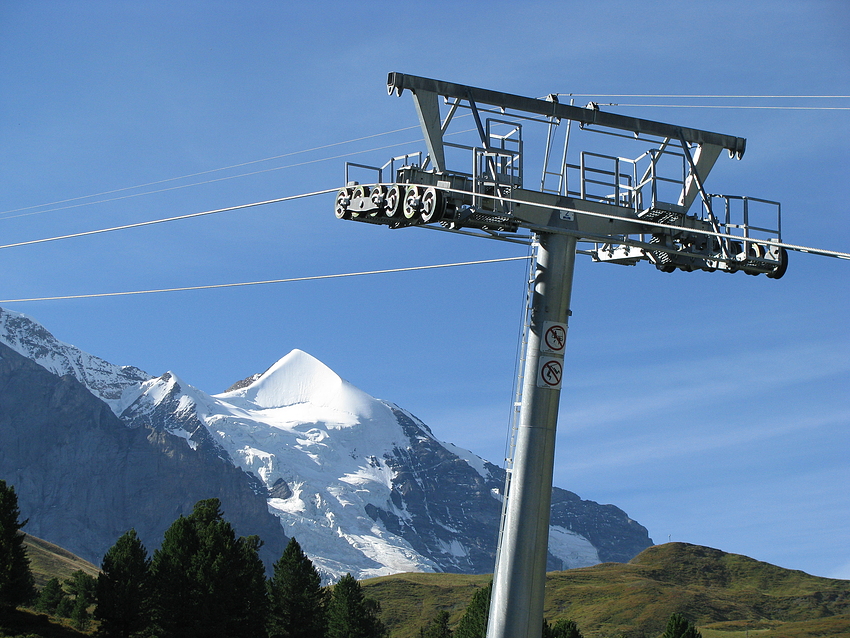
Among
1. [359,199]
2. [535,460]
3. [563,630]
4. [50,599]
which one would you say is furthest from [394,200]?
[50,599]

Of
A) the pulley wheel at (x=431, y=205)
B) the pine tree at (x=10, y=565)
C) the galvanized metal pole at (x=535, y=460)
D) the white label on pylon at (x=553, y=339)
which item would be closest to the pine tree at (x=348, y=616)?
the pine tree at (x=10, y=565)

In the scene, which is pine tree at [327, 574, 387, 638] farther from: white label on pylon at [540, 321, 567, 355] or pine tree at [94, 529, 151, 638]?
white label on pylon at [540, 321, 567, 355]

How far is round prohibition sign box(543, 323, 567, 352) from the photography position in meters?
30.9

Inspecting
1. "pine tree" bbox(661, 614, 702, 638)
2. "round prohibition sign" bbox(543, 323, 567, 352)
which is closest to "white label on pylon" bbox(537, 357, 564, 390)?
"round prohibition sign" bbox(543, 323, 567, 352)

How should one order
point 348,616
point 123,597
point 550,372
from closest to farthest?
point 550,372
point 123,597
point 348,616

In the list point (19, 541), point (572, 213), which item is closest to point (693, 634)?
point (19, 541)

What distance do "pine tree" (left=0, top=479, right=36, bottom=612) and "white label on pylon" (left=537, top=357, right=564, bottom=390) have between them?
2638 inches

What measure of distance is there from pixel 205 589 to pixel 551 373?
69182 millimetres

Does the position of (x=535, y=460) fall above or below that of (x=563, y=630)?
below

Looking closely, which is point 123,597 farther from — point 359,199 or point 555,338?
point 555,338

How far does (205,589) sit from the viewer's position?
92.5m

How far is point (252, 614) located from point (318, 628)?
1814 cm

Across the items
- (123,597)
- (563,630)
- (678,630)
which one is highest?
(678,630)

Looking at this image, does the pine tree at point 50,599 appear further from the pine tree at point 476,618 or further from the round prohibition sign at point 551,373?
the round prohibition sign at point 551,373
